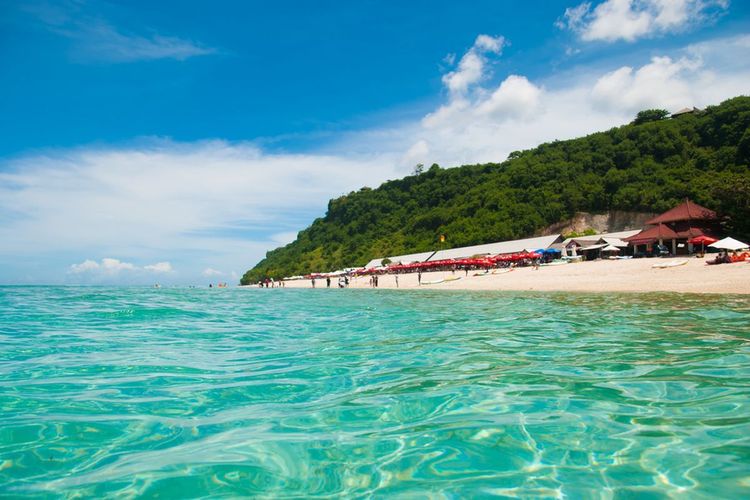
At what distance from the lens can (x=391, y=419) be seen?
4078 mm

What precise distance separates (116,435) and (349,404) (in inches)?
80.3

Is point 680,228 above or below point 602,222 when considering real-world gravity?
below

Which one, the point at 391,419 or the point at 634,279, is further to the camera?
the point at 634,279

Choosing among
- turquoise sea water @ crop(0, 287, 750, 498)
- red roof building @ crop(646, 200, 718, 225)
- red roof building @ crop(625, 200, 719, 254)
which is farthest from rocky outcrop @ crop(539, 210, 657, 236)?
turquoise sea water @ crop(0, 287, 750, 498)

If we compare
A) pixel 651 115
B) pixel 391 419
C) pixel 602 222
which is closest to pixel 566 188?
pixel 602 222

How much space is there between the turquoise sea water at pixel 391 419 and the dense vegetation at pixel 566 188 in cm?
3921

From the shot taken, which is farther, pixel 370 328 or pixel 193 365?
pixel 370 328

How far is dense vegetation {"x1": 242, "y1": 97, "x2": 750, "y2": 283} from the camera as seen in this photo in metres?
66.8

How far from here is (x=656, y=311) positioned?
12.2 meters

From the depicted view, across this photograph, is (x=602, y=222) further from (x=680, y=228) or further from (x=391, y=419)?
(x=391, y=419)

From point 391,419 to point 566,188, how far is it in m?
85.3

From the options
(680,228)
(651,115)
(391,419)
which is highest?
(651,115)

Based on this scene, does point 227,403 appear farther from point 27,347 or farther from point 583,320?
point 583,320

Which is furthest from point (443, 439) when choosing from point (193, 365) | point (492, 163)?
point (492, 163)
